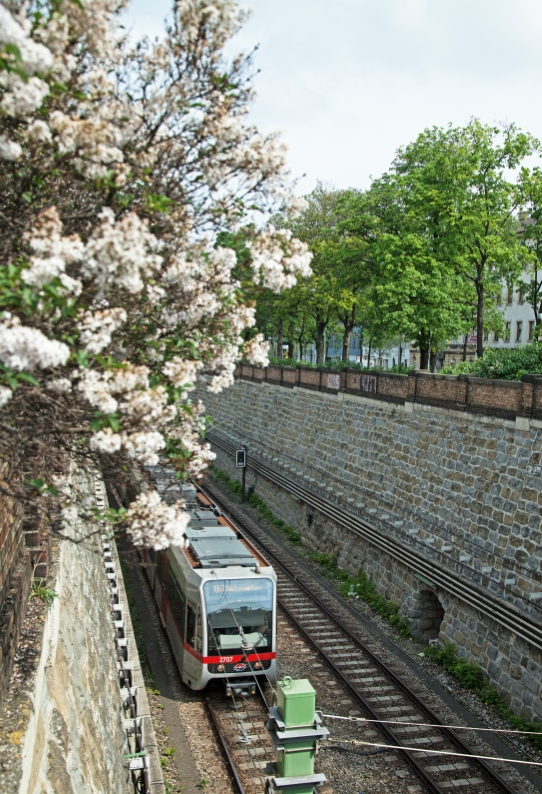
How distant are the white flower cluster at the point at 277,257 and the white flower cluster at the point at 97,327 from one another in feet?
4.25

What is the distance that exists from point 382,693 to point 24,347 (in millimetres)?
12434

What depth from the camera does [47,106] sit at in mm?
4312

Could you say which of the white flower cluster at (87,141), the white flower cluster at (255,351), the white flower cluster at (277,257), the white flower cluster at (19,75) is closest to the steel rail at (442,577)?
the white flower cluster at (255,351)

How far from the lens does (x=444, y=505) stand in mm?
17312

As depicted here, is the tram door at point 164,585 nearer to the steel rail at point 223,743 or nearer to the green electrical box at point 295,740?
the steel rail at point 223,743

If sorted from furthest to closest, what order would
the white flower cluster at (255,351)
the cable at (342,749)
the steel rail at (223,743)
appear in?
the cable at (342,749) → the steel rail at (223,743) → the white flower cluster at (255,351)

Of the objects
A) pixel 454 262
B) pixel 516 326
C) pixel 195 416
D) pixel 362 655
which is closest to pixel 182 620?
pixel 362 655

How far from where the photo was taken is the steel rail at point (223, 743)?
10.8 meters

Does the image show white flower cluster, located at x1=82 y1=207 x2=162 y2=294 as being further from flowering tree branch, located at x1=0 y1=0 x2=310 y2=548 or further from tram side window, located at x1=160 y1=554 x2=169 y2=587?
tram side window, located at x1=160 y1=554 x2=169 y2=587

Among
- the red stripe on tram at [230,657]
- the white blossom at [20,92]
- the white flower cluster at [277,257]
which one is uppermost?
the white blossom at [20,92]

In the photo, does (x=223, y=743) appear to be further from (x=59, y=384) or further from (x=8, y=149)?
(x=8, y=149)

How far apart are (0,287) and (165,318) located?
1555 millimetres

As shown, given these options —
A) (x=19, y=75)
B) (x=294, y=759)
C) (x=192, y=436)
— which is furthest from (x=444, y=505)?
(x=19, y=75)

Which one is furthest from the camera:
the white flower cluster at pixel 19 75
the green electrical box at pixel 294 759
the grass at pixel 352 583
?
the grass at pixel 352 583
